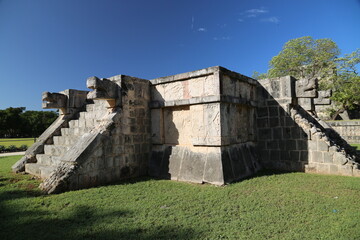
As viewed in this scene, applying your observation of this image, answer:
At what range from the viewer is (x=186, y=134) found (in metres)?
5.42

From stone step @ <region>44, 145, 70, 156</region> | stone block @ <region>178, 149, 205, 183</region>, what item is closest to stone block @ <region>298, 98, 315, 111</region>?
stone block @ <region>178, 149, 205, 183</region>

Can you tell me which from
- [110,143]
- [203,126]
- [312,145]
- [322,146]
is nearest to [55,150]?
[110,143]

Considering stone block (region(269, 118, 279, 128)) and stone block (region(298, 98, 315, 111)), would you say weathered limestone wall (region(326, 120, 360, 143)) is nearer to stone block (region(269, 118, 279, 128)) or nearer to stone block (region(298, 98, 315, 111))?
stone block (region(298, 98, 315, 111))

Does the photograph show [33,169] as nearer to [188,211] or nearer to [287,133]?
[188,211]

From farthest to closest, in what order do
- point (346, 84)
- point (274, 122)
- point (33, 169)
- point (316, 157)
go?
point (346, 84)
point (274, 122)
point (33, 169)
point (316, 157)

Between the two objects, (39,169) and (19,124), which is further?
(19,124)

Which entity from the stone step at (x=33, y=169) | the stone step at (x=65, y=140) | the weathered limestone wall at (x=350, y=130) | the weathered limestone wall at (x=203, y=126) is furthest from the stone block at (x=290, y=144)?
the weathered limestone wall at (x=350, y=130)

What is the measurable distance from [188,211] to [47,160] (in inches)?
167

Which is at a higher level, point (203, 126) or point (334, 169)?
point (203, 126)

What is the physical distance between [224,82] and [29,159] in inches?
220

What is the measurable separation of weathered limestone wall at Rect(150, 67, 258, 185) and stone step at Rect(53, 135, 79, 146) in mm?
2035

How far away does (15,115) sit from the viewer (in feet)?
118

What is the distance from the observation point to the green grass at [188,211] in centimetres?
256

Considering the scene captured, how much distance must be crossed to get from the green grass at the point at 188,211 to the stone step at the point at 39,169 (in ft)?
1.68
